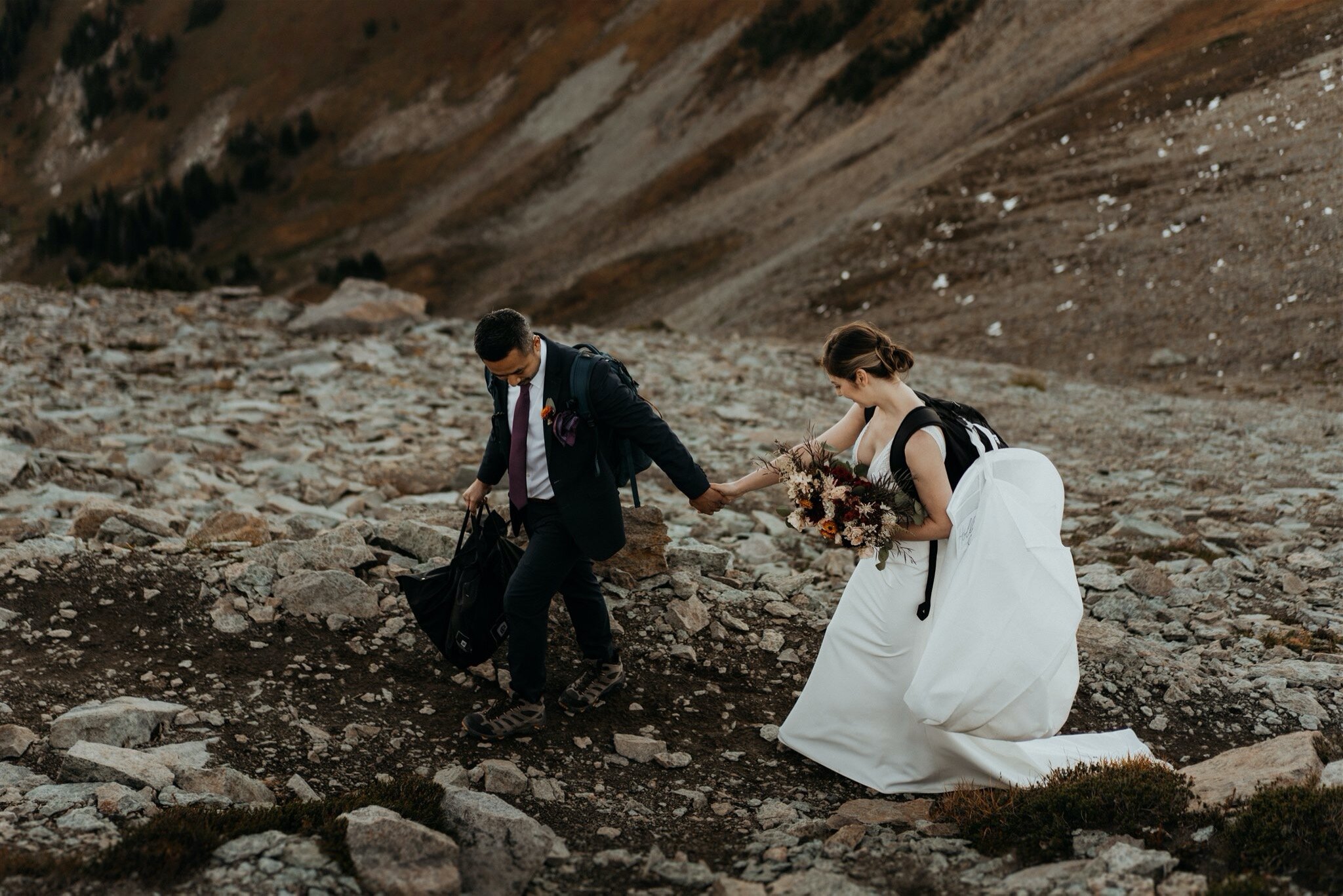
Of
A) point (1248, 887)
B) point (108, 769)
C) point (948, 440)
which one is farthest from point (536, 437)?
point (1248, 887)

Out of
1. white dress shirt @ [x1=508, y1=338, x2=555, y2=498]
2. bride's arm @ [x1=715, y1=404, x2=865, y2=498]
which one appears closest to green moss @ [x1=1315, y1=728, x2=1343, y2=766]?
bride's arm @ [x1=715, y1=404, x2=865, y2=498]

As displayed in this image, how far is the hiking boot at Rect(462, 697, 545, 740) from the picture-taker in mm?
6398

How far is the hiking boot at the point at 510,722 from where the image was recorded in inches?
252

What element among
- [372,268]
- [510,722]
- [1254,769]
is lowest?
[1254,769]

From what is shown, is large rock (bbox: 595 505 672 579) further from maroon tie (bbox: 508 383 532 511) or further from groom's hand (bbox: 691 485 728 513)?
maroon tie (bbox: 508 383 532 511)

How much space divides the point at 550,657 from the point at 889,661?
2.73 metres

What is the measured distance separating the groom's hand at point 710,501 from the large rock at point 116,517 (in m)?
5.27

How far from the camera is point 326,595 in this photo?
25.6 feet

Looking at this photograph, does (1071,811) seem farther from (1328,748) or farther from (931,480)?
(931,480)

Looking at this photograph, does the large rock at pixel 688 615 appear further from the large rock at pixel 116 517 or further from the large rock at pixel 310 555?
the large rock at pixel 116 517

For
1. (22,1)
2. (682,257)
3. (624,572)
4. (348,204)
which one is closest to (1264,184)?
(682,257)

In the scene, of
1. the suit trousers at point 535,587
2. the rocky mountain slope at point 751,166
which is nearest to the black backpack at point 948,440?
the suit trousers at point 535,587

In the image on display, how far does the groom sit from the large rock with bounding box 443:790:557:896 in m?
1.25

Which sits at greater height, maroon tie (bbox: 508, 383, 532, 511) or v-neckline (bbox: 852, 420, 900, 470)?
maroon tie (bbox: 508, 383, 532, 511)
